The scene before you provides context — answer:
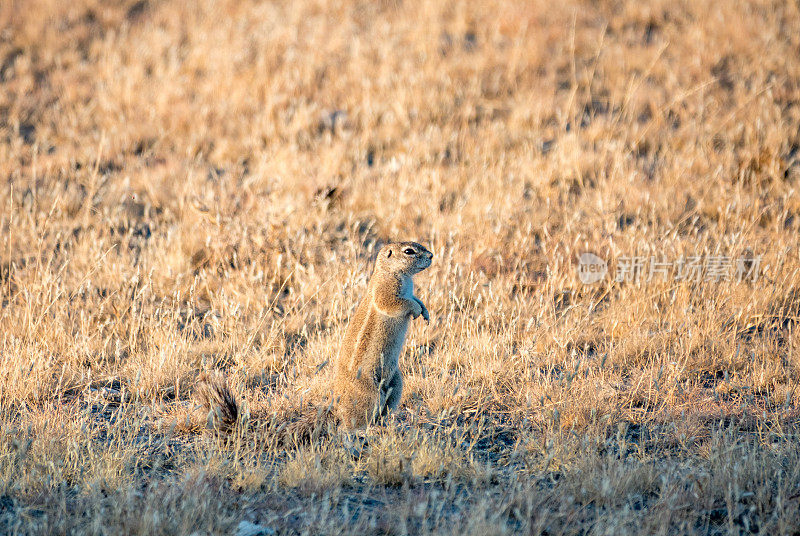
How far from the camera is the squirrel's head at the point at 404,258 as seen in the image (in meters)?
4.41

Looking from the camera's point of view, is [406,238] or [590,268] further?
[406,238]

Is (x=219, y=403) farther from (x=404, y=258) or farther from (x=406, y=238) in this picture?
(x=406, y=238)

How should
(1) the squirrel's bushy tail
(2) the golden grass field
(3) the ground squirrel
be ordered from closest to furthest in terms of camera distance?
(2) the golden grass field
(1) the squirrel's bushy tail
(3) the ground squirrel

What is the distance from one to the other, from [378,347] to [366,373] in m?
0.17

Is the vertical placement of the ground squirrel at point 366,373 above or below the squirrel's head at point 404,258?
below

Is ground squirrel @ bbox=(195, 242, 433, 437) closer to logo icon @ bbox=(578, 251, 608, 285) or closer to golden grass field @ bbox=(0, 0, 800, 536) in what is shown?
golden grass field @ bbox=(0, 0, 800, 536)

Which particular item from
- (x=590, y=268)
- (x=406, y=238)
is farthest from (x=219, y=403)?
(x=590, y=268)

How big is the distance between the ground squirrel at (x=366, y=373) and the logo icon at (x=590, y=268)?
259 centimetres

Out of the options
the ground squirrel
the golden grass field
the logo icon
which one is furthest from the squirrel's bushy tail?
the logo icon

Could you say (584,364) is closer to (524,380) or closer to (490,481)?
(524,380)

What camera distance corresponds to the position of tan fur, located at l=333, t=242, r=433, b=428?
13.4 ft

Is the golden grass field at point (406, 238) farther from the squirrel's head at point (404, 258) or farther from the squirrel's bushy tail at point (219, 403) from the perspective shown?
the squirrel's head at point (404, 258)

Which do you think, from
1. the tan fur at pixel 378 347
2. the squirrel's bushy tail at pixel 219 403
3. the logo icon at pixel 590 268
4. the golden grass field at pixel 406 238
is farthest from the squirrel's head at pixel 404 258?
the logo icon at pixel 590 268

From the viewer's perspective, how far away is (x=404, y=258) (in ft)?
14.5
